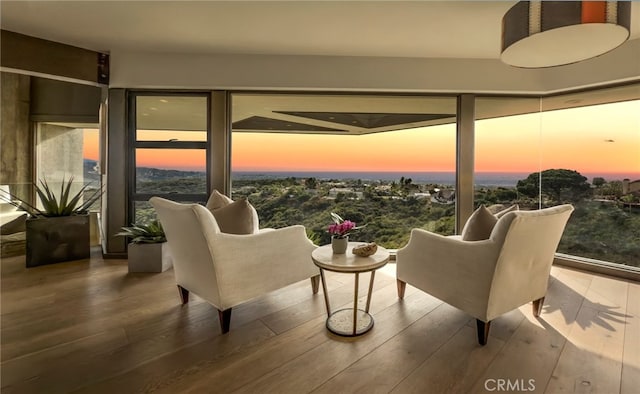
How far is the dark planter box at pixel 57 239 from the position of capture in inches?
129

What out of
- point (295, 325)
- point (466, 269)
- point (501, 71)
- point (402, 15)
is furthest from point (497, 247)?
point (501, 71)

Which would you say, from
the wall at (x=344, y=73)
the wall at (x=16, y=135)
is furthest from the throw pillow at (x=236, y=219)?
the wall at (x=16, y=135)

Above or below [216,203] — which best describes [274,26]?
above

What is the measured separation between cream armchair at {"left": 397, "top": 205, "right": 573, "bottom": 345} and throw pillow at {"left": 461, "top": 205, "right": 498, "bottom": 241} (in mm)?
109

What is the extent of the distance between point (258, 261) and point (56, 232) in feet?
9.54

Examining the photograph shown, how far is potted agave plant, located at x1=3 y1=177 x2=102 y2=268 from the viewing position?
130 inches

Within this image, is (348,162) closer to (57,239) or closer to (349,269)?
(349,269)

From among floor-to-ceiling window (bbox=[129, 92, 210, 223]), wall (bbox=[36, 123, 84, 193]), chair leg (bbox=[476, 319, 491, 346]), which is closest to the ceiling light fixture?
chair leg (bbox=[476, 319, 491, 346])

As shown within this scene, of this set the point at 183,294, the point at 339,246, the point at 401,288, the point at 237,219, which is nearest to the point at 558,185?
the point at 401,288

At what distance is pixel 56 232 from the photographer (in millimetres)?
3428

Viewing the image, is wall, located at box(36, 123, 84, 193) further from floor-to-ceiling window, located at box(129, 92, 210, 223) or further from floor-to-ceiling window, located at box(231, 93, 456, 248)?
floor-to-ceiling window, located at box(231, 93, 456, 248)

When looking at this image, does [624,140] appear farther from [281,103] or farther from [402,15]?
[281,103]

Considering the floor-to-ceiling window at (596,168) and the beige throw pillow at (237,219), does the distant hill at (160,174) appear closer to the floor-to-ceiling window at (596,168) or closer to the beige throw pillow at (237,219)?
the beige throw pillow at (237,219)

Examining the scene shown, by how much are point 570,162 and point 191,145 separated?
4.57 m
